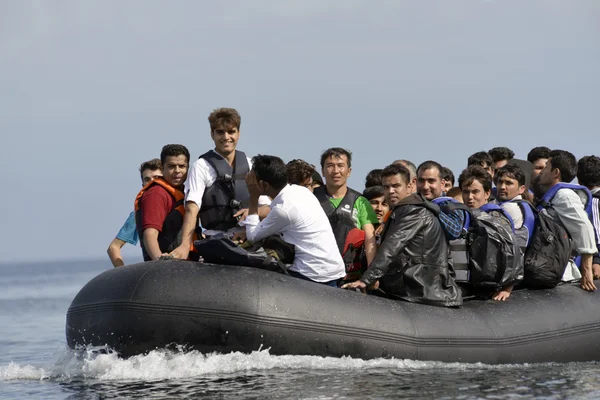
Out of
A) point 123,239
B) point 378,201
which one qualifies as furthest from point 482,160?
point 123,239

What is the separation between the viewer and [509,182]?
450 inches

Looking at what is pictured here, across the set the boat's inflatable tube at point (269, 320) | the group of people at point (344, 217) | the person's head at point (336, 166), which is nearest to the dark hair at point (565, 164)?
the group of people at point (344, 217)

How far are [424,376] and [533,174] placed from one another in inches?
184

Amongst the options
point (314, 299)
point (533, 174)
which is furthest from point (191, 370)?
point (533, 174)

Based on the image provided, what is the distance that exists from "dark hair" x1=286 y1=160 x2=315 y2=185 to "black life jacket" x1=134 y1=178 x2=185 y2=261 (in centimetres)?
124

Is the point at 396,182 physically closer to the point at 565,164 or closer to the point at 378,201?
the point at 378,201

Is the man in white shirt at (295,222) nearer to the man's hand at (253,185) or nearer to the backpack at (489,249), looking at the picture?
the man's hand at (253,185)

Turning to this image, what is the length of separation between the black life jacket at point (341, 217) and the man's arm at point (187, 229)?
1.53 metres

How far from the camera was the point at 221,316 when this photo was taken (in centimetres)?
969

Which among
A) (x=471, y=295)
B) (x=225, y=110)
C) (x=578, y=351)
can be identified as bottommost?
(x=578, y=351)

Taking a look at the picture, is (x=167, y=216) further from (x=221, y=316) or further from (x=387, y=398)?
(x=387, y=398)

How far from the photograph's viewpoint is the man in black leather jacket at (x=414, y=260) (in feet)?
33.9

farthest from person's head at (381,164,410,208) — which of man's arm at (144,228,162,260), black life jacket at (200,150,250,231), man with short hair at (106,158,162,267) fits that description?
man with short hair at (106,158,162,267)

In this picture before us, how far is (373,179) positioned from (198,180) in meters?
3.09
